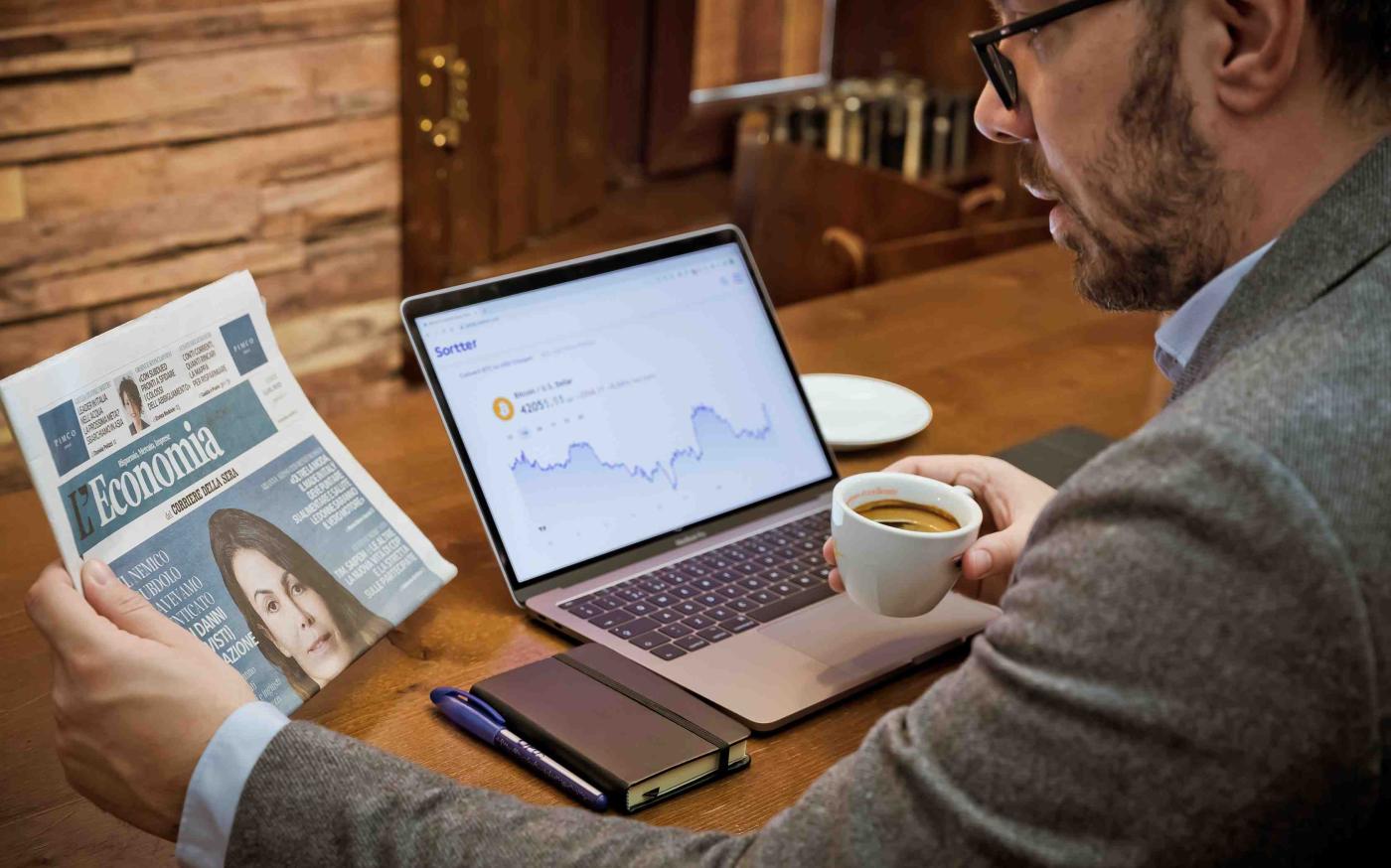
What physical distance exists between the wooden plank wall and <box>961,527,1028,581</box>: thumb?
1.63m

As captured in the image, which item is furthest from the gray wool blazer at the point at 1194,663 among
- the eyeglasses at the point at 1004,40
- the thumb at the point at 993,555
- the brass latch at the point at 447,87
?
the brass latch at the point at 447,87

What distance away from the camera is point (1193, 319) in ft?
2.98

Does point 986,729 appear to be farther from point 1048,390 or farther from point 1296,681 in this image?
point 1048,390

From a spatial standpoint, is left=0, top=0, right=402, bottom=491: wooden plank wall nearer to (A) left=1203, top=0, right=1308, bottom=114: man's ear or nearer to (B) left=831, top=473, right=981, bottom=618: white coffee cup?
(B) left=831, top=473, right=981, bottom=618: white coffee cup

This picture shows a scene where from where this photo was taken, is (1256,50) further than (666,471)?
No

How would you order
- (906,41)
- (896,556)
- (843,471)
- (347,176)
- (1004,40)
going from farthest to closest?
1. (906,41)
2. (347,176)
3. (843,471)
4. (896,556)
5. (1004,40)

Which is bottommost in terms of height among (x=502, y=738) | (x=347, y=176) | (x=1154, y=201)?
(x=502, y=738)

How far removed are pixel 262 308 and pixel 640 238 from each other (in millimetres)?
2404

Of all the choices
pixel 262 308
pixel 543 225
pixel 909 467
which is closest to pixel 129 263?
pixel 543 225

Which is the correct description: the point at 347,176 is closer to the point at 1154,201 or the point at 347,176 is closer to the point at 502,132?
the point at 502,132

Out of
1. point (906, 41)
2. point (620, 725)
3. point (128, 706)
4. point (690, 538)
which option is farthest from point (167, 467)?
point (906, 41)

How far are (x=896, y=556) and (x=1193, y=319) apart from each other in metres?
0.25

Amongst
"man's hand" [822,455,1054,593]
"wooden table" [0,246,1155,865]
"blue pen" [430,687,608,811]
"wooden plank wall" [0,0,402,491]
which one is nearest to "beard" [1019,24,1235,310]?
"man's hand" [822,455,1054,593]

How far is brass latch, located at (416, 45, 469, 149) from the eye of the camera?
8.53ft
